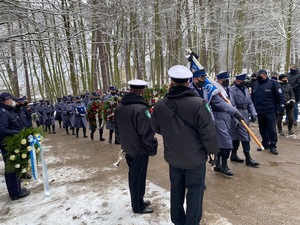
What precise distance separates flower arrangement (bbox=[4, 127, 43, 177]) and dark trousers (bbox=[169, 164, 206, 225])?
3130 millimetres

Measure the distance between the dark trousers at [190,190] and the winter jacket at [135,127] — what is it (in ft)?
2.29

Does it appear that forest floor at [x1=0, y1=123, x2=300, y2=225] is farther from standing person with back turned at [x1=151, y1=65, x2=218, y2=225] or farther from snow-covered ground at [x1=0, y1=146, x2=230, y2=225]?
standing person with back turned at [x1=151, y1=65, x2=218, y2=225]

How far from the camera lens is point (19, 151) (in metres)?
4.82

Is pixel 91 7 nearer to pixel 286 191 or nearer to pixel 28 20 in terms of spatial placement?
pixel 28 20

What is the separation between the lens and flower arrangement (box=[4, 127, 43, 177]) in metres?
4.76

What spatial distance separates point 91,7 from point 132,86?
10.6 feet

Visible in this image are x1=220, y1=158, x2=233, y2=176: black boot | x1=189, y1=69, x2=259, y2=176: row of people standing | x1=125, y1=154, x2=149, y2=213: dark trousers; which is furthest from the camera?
x1=220, y1=158, x2=233, y2=176: black boot

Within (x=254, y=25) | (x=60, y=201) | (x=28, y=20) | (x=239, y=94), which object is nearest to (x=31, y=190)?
(x=60, y=201)

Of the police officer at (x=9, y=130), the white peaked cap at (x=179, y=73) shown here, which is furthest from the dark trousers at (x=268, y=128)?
the police officer at (x=9, y=130)

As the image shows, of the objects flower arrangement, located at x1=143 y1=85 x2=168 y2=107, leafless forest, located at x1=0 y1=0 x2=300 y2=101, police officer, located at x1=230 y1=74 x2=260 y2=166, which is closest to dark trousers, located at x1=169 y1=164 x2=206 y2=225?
police officer, located at x1=230 y1=74 x2=260 y2=166

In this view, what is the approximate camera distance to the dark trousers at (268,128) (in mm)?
6328

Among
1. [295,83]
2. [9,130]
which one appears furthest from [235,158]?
[9,130]

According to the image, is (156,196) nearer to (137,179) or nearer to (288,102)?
(137,179)

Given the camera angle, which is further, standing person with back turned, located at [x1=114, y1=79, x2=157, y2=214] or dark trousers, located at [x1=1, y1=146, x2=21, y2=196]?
dark trousers, located at [x1=1, y1=146, x2=21, y2=196]
